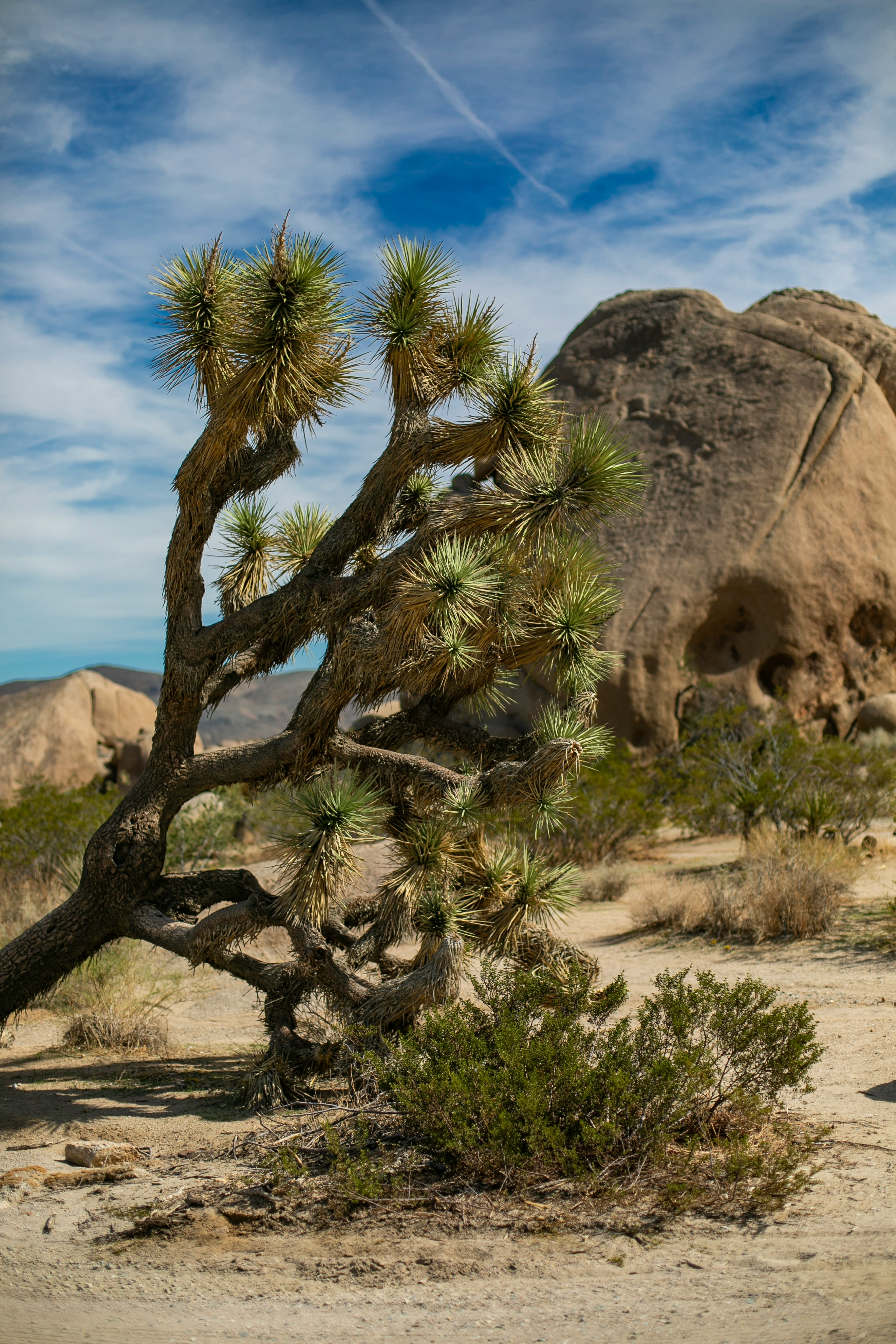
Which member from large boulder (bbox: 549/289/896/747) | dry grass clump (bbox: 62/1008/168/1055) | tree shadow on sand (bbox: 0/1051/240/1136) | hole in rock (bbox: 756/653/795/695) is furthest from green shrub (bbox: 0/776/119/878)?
hole in rock (bbox: 756/653/795/695)

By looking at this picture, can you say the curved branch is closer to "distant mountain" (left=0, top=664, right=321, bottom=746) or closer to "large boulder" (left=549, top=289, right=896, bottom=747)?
"large boulder" (left=549, top=289, right=896, bottom=747)

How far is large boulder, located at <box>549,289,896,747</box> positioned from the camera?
18578 mm

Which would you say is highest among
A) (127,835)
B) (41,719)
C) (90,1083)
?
(41,719)

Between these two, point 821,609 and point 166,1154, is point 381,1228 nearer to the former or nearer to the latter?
point 166,1154

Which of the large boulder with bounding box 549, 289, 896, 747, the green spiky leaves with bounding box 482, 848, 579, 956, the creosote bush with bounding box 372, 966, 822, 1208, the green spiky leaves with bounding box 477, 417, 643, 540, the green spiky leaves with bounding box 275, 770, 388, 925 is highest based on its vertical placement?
the large boulder with bounding box 549, 289, 896, 747

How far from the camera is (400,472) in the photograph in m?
6.12

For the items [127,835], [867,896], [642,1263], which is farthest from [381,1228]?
[867,896]

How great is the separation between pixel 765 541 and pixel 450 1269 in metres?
16.2

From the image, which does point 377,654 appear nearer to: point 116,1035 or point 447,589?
point 447,589

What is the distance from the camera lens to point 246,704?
8094 centimetres

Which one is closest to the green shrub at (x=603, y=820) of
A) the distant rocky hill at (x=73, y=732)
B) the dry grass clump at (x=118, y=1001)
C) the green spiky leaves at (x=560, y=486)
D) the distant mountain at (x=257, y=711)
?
the dry grass clump at (x=118, y=1001)

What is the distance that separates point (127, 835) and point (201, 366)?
2757 mm

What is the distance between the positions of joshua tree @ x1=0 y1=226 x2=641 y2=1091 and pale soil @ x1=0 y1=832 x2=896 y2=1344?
121cm

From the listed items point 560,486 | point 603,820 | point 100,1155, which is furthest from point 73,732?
point 560,486
